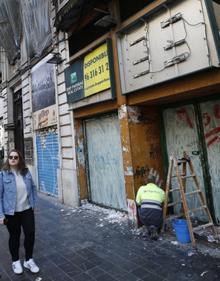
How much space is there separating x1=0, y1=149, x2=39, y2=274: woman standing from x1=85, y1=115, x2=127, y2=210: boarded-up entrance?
2.85 m

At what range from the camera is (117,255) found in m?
4.15

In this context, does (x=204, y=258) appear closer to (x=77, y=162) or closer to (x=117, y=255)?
(x=117, y=255)

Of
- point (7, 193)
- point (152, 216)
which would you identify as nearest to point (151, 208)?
point (152, 216)

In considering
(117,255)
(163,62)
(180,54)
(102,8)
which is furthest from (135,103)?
(117,255)

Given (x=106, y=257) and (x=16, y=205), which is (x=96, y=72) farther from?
(x=106, y=257)

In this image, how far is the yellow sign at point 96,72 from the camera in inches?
228

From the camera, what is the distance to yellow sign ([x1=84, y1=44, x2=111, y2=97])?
19.0 feet

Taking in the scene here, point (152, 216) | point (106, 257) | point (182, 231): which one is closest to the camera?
point (106, 257)

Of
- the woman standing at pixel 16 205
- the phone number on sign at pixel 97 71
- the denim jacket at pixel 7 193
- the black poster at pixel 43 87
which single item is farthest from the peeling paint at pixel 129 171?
the black poster at pixel 43 87

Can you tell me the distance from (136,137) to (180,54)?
6.16 ft

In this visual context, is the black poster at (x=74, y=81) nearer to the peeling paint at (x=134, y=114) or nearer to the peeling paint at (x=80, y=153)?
the peeling paint at (x=80, y=153)

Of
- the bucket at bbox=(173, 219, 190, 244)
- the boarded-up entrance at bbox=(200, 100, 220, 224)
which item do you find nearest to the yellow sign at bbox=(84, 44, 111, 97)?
the boarded-up entrance at bbox=(200, 100, 220, 224)

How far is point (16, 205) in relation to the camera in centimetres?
370

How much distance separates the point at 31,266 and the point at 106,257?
1.14 meters
